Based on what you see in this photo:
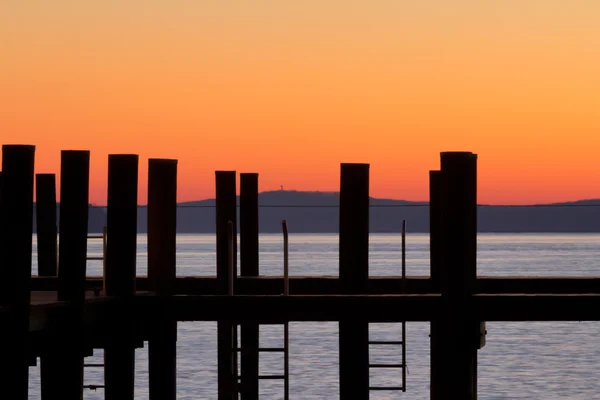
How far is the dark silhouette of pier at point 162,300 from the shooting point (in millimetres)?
10055

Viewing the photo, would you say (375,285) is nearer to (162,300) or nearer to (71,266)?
(162,300)

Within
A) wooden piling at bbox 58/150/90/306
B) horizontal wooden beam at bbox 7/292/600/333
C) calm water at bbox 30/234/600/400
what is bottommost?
calm water at bbox 30/234/600/400

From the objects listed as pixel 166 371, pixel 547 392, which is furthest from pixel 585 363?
pixel 166 371

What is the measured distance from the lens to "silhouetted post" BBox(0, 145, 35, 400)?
392 inches

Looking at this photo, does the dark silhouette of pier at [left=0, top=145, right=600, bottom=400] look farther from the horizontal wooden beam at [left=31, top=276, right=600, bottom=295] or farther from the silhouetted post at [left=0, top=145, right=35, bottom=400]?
the horizontal wooden beam at [left=31, top=276, right=600, bottom=295]

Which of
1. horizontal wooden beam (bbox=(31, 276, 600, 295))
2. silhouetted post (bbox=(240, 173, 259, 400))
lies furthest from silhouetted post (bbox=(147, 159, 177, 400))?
silhouetted post (bbox=(240, 173, 259, 400))

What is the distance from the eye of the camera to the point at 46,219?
763 inches

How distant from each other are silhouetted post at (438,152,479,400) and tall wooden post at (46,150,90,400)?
3.48 metres

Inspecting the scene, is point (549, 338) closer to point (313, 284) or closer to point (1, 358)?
point (313, 284)

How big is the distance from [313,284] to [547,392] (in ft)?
63.8

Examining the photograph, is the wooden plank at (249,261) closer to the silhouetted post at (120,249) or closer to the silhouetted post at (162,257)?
the silhouetted post at (162,257)

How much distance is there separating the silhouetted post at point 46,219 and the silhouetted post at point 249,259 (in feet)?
10.8

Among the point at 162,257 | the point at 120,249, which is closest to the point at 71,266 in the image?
the point at 120,249

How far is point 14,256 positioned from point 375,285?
5.97 metres
